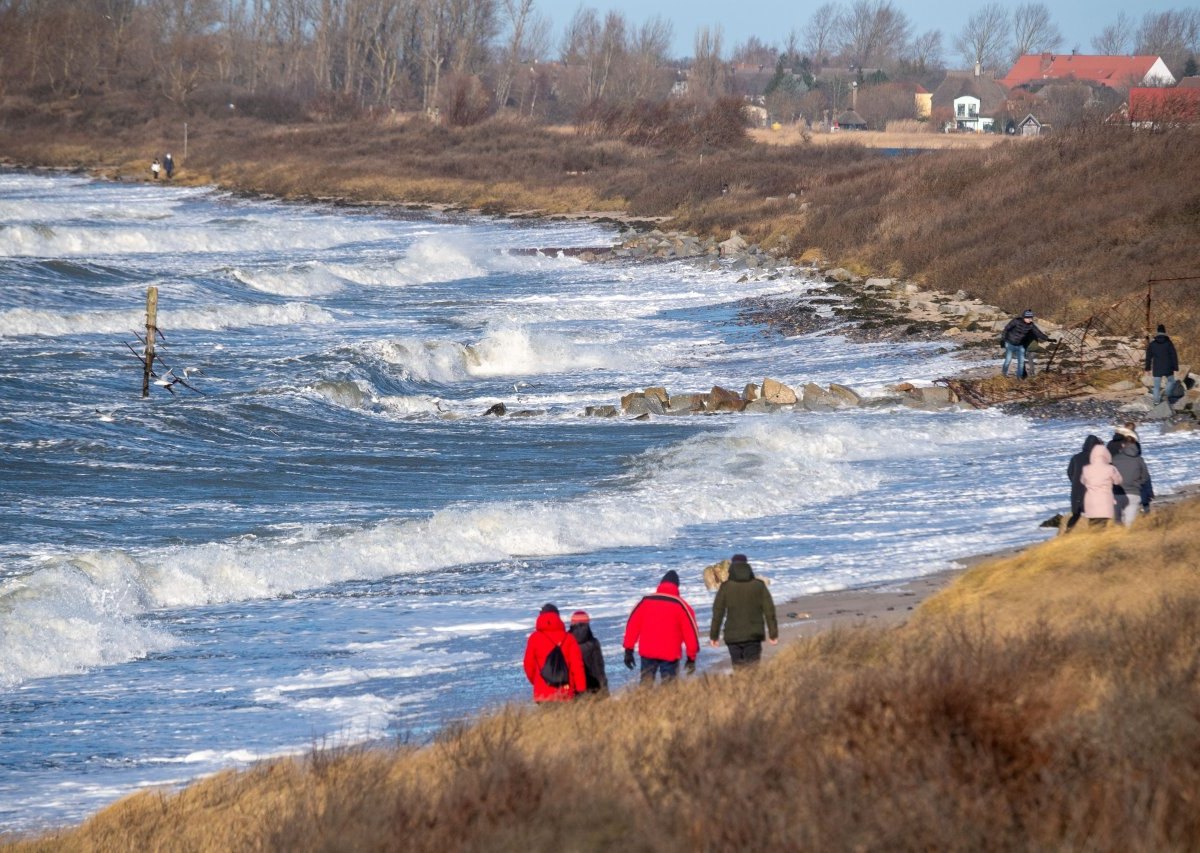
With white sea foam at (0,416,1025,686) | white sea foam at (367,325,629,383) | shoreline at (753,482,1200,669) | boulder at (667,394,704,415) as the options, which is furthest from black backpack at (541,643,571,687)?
white sea foam at (367,325,629,383)

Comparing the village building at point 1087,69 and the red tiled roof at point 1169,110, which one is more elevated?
the village building at point 1087,69

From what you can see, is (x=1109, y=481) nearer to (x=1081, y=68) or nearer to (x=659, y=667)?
(x=659, y=667)

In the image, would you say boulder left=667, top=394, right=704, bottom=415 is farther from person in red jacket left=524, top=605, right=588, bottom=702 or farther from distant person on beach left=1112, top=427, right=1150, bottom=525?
person in red jacket left=524, top=605, right=588, bottom=702

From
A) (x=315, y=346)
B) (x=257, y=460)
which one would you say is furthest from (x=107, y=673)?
(x=315, y=346)

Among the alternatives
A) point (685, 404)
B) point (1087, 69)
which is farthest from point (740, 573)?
point (1087, 69)

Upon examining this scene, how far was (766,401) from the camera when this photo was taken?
28.1m

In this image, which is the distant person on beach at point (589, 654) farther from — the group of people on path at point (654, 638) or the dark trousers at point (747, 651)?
the dark trousers at point (747, 651)

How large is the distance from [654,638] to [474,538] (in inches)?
298

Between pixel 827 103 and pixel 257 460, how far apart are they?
13862 centimetres

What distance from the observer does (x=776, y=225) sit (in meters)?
Answer: 58.1

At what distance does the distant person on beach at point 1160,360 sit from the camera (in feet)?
80.1

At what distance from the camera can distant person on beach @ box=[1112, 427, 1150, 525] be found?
14.7 meters

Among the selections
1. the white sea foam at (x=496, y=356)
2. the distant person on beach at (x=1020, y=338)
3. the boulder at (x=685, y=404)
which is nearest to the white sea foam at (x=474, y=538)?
the boulder at (x=685, y=404)

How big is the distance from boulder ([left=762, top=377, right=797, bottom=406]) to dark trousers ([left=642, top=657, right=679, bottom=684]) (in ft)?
56.6
